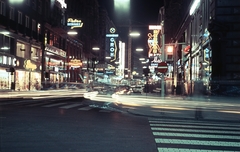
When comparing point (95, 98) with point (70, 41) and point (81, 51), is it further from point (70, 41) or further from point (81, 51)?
point (81, 51)

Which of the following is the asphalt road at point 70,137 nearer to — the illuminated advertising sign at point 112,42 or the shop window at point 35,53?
the shop window at point 35,53

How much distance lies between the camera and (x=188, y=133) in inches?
452

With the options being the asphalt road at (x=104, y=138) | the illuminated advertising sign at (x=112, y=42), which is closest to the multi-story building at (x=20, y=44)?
the asphalt road at (x=104, y=138)

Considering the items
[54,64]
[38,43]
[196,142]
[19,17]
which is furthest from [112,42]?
[196,142]

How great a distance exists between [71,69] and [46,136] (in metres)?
67.2

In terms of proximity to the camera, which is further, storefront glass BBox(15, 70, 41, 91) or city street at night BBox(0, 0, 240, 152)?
storefront glass BBox(15, 70, 41, 91)

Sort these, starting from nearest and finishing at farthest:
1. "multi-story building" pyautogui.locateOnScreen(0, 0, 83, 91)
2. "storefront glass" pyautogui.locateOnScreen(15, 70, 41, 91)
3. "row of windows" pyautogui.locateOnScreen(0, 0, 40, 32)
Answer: "row of windows" pyautogui.locateOnScreen(0, 0, 40, 32), "multi-story building" pyautogui.locateOnScreen(0, 0, 83, 91), "storefront glass" pyautogui.locateOnScreen(15, 70, 41, 91)

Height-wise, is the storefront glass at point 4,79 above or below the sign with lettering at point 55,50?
below

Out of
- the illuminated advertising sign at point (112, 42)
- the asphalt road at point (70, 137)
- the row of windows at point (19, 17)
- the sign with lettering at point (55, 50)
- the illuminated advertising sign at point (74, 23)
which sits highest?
the illuminated advertising sign at point (112, 42)

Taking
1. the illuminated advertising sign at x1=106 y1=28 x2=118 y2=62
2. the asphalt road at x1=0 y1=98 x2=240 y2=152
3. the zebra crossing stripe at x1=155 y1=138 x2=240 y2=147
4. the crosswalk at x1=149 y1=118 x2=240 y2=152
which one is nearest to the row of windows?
the asphalt road at x1=0 y1=98 x2=240 y2=152

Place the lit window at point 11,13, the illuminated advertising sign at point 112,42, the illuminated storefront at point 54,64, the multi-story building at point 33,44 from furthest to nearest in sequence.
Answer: the illuminated advertising sign at point 112,42, the illuminated storefront at point 54,64, the lit window at point 11,13, the multi-story building at point 33,44

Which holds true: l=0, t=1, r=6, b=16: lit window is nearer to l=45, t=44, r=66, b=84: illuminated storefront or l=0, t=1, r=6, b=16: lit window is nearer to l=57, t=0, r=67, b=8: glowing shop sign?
l=45, t=44, r=66, b=84: illuminated storefront

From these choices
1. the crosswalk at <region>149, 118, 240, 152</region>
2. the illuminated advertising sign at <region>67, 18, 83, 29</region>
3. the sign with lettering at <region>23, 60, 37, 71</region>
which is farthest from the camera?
the illuminated advertising sign at <region>67, 18, 83, 29</region>

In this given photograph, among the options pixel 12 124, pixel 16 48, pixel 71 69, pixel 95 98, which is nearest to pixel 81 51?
pixel 71 69
